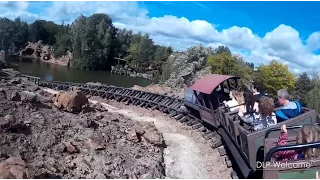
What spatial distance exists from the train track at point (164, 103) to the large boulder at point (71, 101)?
3832 mm

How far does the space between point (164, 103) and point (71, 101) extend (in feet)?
15.5

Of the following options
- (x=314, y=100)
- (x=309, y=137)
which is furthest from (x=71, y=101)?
(x=314, y=100)

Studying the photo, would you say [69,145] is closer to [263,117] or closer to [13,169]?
[13,169]

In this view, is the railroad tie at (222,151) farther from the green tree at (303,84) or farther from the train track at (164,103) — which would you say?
the green tree at (303,84)

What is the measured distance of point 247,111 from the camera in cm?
863

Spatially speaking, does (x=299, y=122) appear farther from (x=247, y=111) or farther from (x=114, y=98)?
(x=114, y=98)

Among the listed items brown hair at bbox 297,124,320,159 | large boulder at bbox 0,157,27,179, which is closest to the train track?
brown hair at bbox 297,124,320,159

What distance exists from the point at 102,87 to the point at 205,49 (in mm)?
21049

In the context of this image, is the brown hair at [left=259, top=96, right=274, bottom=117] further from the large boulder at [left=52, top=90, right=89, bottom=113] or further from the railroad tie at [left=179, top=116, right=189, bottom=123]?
the large boulder at [left=52, top=90, right=89, bottom=113]

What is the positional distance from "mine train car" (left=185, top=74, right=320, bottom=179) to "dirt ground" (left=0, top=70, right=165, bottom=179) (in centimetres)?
168

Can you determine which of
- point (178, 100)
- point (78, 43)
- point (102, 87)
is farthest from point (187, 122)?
point (78, 43)

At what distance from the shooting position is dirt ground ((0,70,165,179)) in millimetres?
7367

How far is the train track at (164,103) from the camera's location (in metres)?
10.6

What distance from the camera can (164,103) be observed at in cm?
1666
